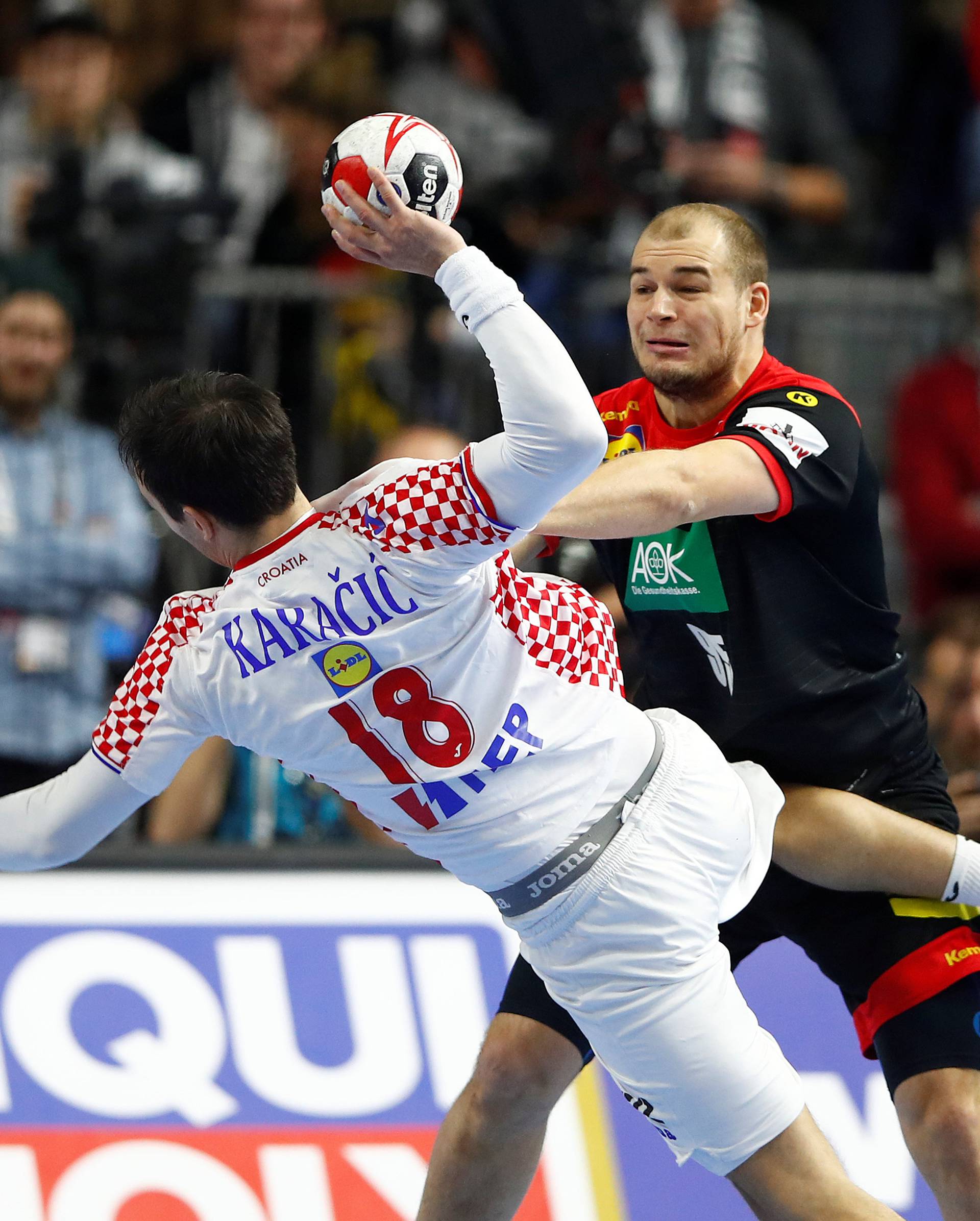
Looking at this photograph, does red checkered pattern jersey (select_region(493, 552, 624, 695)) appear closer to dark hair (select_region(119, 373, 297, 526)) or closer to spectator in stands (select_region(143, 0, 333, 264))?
dark hair (select_region(119, 373, 297, 526))

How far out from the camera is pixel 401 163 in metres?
3.17

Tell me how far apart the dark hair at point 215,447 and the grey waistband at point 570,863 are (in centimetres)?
86

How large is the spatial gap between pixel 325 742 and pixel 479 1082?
1.14 meters

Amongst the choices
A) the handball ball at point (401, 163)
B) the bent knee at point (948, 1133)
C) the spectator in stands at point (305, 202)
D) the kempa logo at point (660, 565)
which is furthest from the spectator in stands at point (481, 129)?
the bent knee at point (948, 1133)

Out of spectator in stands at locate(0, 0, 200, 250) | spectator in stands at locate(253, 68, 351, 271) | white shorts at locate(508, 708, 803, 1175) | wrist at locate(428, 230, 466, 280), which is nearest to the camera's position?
wrist at locate(428, 230, 466, 280)

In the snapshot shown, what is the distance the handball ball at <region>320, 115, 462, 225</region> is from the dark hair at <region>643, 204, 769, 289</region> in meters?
0.66

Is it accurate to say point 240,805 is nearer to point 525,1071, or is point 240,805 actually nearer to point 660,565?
point 525,1071

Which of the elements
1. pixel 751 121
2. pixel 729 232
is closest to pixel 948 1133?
pixel 729 232

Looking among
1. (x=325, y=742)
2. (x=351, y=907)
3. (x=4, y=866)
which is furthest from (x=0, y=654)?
(x=325, y=742)

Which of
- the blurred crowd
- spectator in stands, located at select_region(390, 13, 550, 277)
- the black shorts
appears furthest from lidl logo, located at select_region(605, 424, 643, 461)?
spectator in stands, located at select_region(390, 13, 550, 277)

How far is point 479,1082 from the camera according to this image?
3.94 m

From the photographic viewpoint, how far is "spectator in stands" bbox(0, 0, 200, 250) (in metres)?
6.93

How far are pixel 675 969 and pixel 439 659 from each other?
2.50 feet

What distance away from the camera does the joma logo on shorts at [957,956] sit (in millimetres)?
3854
